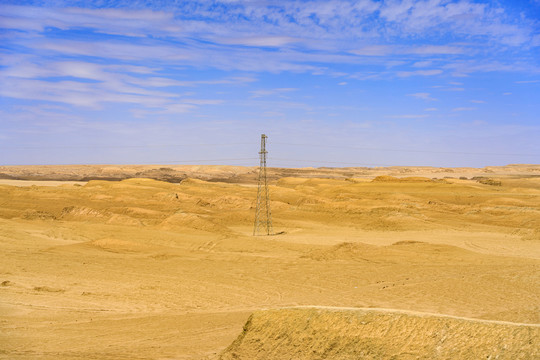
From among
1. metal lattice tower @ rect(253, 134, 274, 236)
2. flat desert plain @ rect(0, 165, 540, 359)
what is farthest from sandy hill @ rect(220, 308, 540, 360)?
metal lattice tower @ rect(253, 134, 274, 236)

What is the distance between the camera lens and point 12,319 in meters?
14.5

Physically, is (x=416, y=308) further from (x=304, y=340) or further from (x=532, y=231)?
(x=532, y=231)

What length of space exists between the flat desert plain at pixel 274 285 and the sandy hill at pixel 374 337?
3cm

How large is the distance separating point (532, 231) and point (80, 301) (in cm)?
2829

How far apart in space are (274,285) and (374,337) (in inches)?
399

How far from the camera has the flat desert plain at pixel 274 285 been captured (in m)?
9.93

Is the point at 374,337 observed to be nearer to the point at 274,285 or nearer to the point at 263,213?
the point at 274,285

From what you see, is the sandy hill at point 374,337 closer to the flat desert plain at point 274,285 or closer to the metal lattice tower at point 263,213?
the flat desert plain at point 274,285

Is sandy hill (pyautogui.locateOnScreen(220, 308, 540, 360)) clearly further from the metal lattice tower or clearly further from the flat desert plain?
the metal lattice tower

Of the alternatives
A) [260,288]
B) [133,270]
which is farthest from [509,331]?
[133,270]

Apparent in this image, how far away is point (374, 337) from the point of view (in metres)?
9.67

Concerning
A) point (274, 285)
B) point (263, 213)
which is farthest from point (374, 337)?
point (263, 213)

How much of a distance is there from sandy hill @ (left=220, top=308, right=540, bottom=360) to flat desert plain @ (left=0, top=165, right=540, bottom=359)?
0.08ft

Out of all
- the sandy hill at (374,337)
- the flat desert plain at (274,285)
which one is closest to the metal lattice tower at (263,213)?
the flat desert plain at (274,285)
